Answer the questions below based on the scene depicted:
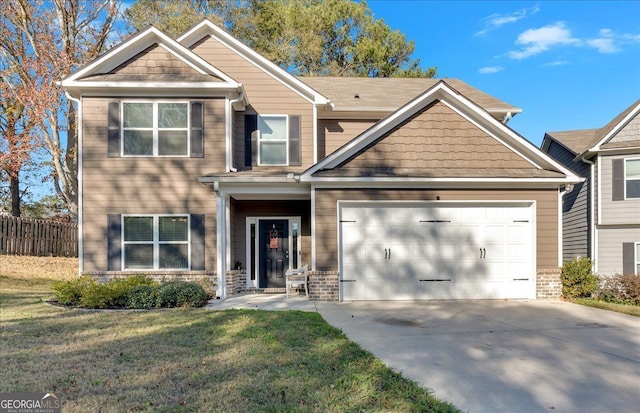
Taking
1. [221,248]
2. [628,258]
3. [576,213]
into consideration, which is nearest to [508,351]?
[221,248]

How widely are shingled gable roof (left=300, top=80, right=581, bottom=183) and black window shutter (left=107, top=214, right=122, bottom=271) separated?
5277 millimetres

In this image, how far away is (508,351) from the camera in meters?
5.83

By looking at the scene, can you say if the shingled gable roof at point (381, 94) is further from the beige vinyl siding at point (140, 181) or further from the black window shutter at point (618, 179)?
the black window shutter at point (618, 179)

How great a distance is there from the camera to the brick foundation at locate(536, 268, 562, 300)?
33.6 feet

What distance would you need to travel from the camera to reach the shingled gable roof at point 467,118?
1002 cm

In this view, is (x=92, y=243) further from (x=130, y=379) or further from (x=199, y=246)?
(x=130, y=379)

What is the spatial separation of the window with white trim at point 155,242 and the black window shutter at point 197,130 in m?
1.77

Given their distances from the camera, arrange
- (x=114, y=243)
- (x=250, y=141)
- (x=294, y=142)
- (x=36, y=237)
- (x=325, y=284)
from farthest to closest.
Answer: (x=36, y=237) < (x=294, y=142) < (x=250, y=141) < (x=114, y=243) < (x=325, y=284)

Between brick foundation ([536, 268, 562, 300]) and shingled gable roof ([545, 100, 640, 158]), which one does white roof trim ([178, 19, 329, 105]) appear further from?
shingled gable roof ([545, 100, 640, 158])

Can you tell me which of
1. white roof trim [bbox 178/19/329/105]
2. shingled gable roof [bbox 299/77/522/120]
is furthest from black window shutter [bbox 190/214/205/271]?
shingled gable roof [bbox 299/77/522/120]

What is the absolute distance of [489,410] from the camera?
390 centimetres

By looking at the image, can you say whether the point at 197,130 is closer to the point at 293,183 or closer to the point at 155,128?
the point at 155,128

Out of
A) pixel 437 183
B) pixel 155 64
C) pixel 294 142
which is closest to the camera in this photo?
pixel 437 183

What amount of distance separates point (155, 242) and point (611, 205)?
14.6m
